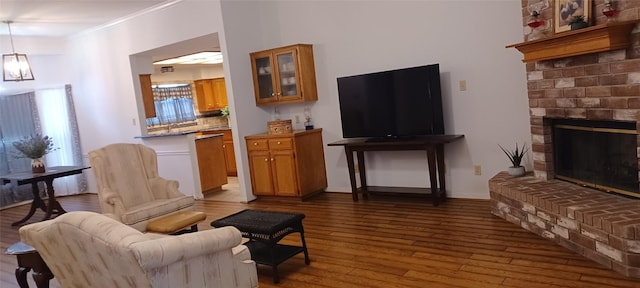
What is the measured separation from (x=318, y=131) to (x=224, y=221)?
266cm

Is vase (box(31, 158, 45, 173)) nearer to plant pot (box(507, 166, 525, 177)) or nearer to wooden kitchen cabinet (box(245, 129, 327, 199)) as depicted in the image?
wooden kitchen cabinet (box(245, 129, 327, 199))

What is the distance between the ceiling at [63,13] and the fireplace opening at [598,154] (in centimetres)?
497

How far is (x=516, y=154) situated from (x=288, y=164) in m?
2.63

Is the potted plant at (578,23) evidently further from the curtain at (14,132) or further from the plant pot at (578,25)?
the curtain at (14,132)

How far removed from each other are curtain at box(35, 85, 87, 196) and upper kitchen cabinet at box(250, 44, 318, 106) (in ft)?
13.4

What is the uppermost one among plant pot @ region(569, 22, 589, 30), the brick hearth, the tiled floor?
plant pot @ region(569, 22, 589, 30)

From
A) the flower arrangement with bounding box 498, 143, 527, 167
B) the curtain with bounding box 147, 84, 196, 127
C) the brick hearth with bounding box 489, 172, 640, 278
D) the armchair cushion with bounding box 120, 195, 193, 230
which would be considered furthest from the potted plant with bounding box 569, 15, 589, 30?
the curtain with bounding box 147, 84, 196, 127

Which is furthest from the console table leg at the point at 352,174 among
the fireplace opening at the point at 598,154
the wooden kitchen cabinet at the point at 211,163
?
the wooden kitchen cabinet at the point at 211,163

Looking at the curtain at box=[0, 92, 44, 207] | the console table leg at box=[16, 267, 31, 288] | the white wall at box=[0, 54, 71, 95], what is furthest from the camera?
the white wall at box=[0, 54, 71, 95]

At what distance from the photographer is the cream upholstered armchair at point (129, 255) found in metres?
1.98

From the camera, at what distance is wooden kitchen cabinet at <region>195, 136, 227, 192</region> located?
6773 mm

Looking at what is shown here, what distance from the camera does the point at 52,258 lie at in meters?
2.40

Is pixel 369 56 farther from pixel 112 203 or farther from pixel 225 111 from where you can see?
pixel 225 111

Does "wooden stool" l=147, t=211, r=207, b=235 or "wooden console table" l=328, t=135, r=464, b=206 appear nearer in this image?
"wooden stool" l=147, t=211, r=207, b=235
